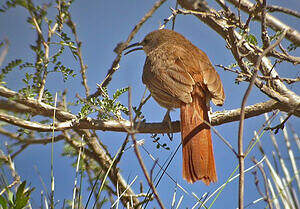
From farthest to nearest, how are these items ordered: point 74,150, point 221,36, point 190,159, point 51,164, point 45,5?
point 74,150
point 221,36
point 45,5
point 190,159
point 51,164

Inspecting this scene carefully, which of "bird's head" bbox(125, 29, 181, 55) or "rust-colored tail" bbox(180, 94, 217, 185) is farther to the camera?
"bird's head" bbox(125, 29, 181, 55)

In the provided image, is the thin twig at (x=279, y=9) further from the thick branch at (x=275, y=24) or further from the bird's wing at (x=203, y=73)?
the bird's wing at (x=203, y=73)

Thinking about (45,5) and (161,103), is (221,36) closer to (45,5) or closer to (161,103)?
(161,103)

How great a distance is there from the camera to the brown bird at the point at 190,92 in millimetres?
2473

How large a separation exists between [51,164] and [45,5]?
134 centimetres

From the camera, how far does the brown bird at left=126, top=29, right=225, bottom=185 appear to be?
2.47 metres

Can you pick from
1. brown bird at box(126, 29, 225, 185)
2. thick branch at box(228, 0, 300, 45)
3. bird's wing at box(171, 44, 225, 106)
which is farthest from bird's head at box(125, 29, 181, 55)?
thick branch at box(228, 0, 300, 45)

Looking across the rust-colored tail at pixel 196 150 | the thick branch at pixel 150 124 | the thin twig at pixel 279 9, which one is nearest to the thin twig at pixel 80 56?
the thick branch at pixel 150 124

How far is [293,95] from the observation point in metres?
2.83

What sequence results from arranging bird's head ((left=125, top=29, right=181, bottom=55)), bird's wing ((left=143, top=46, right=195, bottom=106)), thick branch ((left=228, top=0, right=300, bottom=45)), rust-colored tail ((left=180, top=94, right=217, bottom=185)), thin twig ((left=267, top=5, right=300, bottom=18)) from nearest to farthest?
rust-colored tail ((left=180, top=94, right=217, bottom=185)) < thin twig ((left=267, top=5, right=300, bottom=18)) < bird's wing ((left=143, top=46, right=195, bottom=106)) < thick branch ((left=228, top=0, right=300, bottom=45)) < bird's head ((left=125, top=29, right=181, bottom=55))

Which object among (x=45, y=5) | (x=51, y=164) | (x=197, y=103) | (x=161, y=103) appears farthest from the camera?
(x=161, y=103)

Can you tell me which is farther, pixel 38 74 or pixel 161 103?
pixel 161 103

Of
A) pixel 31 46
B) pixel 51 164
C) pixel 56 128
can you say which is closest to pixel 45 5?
pixel 31 46

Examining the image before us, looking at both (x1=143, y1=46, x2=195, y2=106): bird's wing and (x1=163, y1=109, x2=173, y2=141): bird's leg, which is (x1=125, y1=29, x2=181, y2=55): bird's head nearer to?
(x1=143, y1=46, x2=195, y2=106): bird's wing
